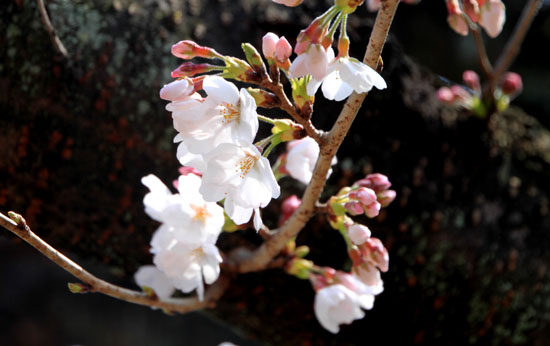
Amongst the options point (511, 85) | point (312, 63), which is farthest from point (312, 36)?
point (511, 85)

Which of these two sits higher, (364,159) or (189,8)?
(189,8)

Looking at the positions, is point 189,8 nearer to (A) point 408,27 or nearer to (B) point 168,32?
(B) point 168,32

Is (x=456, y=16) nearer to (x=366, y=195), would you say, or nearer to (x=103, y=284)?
(x=366, y=195)

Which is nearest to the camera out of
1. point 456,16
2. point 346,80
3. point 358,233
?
point 346,80

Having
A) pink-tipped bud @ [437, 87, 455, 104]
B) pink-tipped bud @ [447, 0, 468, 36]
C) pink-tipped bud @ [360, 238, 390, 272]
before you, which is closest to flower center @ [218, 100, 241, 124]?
pink-tipped bud @ [360, 238, 390, 272]

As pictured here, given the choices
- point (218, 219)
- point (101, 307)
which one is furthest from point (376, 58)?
point (101, 307)

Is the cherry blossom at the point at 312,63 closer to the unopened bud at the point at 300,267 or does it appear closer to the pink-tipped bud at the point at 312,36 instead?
the pink-tipped bud at the point at 312,36
